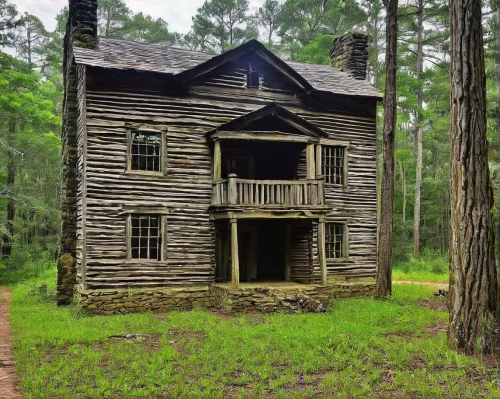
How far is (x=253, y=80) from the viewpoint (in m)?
19.0

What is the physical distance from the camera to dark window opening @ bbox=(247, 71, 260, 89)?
18.9 m

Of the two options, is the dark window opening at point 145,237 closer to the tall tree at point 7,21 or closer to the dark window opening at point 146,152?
the dark window opening at point 146,152

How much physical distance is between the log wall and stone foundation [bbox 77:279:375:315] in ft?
1.21

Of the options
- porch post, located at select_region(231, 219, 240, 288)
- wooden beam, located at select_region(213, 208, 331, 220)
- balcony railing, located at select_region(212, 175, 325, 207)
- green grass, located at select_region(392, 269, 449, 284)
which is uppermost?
balcony railing, located at select_region(212, 175, 325, 207)

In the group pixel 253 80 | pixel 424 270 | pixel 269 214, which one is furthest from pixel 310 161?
pixel 424 270

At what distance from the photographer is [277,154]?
66.2 feet

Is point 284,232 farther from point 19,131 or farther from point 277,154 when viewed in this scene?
point 19,131

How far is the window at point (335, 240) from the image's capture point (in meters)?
20.0

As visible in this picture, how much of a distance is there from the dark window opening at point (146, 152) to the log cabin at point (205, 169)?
0.16 feet

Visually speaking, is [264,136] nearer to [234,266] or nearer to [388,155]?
[388,155]

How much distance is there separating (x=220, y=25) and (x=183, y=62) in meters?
24.2

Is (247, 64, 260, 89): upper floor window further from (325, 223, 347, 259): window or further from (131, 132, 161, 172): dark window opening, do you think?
(325, 223, 347, 259): window

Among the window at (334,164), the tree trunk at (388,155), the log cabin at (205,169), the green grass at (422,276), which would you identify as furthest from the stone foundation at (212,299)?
the green grass at (422,276)

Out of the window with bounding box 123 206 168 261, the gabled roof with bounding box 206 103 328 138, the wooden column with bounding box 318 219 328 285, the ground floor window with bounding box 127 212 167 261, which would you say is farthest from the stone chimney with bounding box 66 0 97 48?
the wooden column with bounding box 318 219 328 285
